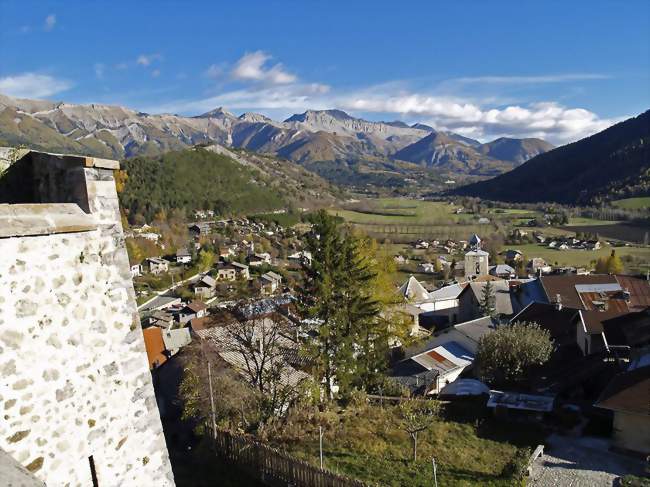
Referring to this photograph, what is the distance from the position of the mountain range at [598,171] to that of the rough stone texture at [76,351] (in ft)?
479

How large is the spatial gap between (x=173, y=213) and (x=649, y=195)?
122028mm

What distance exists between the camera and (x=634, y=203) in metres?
118

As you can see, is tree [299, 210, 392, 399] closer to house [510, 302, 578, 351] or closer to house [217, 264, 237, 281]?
house [510, 302, 578, 351]

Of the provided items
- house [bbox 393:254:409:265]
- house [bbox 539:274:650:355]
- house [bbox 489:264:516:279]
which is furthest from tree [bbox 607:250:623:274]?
house [bbox 539:274:650:355]

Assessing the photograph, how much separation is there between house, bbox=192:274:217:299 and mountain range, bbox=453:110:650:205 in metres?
114

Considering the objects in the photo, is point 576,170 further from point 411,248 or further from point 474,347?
point 474,347

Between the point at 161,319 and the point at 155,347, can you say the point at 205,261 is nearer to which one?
the point at 161,319

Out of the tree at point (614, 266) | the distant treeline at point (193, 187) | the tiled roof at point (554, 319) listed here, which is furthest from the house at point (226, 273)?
the tree at point (614, 266)

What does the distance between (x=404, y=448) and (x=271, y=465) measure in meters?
5.22

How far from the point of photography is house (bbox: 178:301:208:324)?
55431mm

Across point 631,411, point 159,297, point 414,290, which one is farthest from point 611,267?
point 159,297

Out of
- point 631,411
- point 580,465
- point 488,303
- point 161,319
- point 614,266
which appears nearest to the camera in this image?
point 580,465

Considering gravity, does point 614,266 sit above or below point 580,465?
below

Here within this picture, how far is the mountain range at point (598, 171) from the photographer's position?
454 ft
